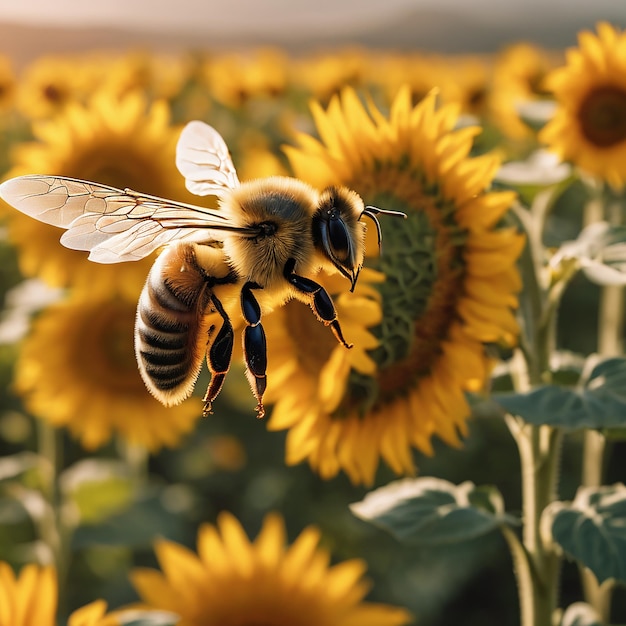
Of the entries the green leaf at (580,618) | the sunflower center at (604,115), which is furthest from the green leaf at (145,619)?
the sunflower center at (604,115)

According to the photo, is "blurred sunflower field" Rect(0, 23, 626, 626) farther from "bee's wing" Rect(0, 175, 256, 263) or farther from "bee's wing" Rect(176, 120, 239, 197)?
"bee's wing" Rect(0, 175, 256, 263)

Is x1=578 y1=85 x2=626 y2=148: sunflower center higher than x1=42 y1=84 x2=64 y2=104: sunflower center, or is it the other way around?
x1=42 y1=84 x2=64 y2=104: sunflower center

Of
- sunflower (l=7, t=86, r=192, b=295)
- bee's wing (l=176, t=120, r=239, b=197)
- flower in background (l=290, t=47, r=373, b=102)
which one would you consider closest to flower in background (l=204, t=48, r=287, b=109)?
flower in background (l=290, t=47, r=373, b=102)

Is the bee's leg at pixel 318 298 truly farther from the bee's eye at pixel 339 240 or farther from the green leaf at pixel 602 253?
the green leaf at pixel 602 253

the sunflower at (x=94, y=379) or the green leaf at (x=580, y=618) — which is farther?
the sunflower at (x=94, y=379)

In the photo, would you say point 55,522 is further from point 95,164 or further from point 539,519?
point 539,519

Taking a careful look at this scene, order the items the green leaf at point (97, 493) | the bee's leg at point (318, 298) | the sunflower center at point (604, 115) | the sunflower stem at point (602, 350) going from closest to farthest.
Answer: the bee's leg at point (318, 298)
the sunflower center at point (604, 115)
the sunflower stem at point (602, 350)
the green leaf at point (97, 493)

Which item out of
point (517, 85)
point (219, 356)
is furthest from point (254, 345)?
point (517, 85)


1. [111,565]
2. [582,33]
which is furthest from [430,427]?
[111,565]
